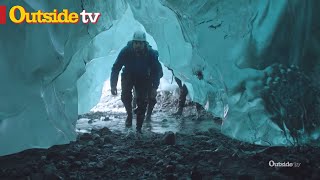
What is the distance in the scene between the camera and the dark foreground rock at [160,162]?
8.16ft

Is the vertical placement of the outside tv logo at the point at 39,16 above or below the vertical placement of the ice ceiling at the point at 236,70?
above

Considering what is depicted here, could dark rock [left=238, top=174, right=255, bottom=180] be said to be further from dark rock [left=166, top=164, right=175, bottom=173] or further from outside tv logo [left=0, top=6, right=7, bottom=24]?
outside tv logo [left=0, top=6, right=7, bottom=24]

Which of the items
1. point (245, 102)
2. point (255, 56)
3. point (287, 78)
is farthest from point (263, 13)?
point (245, 102)

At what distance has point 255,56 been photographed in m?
3.21

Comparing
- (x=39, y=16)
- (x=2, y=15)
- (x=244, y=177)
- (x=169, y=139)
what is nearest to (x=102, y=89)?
(x=169, y=139)

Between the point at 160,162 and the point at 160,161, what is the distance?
24mm

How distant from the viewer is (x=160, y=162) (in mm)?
2840

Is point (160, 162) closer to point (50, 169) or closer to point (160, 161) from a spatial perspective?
point (160, 161)

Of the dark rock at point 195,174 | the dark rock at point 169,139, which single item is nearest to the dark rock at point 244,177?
the dark rock at point 195,174

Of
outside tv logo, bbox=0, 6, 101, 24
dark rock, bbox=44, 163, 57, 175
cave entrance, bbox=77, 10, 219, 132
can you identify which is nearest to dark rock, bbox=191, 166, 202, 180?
dark rock, bbox=44, 163, 57, 175

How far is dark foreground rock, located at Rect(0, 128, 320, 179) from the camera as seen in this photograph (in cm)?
249

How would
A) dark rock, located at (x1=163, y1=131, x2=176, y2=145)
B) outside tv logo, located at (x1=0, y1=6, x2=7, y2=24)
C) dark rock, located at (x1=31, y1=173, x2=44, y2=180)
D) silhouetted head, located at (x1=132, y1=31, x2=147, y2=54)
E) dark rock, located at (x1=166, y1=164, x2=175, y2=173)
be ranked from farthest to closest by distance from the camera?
silhouetted head, located at (x1=132, y1=31, x2=147, y2=54) → dark rock, located at (x1=163, y1=131, x2=176, y2=145) → outside tv logo, located at (x1=0, y1=6, x2=7, y2=24) → dark rock, located at (x1=166, y1=164, x2=175, y2=173) → dark rock, located at (x1=31, y1=173, x2=44, y2=180)

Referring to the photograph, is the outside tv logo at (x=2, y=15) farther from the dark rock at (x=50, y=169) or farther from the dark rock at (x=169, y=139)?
the dark rock at (x=169, y=139)

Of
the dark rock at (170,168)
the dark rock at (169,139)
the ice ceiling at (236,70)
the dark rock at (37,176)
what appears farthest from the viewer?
the dark rock at (169,139)
